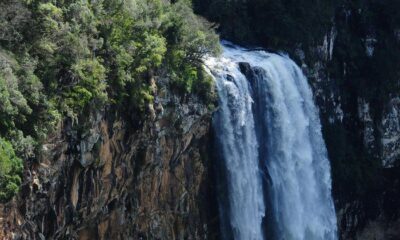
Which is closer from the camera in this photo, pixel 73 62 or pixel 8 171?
pixel 8 171

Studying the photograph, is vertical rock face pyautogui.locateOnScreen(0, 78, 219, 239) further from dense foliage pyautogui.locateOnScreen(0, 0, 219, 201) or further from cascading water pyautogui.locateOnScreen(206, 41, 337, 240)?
cascading water pyautogui.locateOnScreen(206, 41, 337, 240)

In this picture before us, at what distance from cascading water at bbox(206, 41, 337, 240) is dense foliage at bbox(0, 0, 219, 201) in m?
3.40

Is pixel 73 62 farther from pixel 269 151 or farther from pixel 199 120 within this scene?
pixel 269 151

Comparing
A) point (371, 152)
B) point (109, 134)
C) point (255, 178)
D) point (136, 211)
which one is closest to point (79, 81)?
point (109, 134)

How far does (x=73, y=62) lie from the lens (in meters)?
19.0

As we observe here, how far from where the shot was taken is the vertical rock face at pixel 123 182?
59.4 ft

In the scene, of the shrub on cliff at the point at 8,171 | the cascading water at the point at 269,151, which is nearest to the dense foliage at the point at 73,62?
the shrub on cliff at the point at 8,171

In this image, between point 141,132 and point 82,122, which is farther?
point 141,132

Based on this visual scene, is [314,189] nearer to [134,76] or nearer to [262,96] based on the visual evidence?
[262,96]

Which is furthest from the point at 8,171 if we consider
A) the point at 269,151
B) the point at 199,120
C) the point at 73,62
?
the point at 269,151

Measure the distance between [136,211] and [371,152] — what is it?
20.7m

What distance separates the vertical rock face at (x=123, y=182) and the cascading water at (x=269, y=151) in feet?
3.94

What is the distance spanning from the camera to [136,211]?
2345 cm

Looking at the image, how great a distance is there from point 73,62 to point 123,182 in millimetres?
5153
